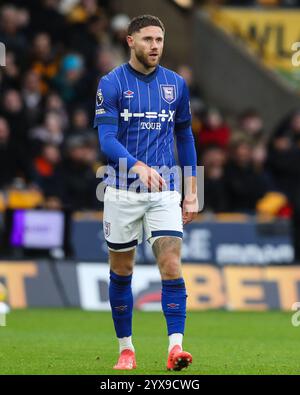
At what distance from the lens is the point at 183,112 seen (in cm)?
998

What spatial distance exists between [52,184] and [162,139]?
30.2 feet

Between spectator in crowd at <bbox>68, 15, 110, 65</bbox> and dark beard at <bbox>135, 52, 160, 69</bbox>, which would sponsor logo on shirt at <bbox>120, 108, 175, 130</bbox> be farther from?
spectator in crowd at <bbox>68, 15, 110, 65</bbox>

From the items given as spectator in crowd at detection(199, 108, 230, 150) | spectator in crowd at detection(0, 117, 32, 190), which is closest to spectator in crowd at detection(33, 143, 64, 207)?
spectator in crowd at detection(0, 117, 32, 190)

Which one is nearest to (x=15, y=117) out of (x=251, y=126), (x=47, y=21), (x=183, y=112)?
(x=47, y=21)

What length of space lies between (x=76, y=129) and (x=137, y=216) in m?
10.5

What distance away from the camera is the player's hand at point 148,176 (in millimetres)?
9234

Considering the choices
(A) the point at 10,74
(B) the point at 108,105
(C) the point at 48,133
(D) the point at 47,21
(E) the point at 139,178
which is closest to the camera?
(E) the point at 139,178

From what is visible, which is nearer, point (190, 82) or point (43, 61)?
point (43, 61)

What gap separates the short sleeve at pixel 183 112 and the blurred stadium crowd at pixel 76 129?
8.14 metres

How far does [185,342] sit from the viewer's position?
12203mm

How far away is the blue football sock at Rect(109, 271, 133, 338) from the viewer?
988cm

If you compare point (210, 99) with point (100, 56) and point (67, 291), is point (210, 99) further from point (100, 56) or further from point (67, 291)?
point (67, 291)

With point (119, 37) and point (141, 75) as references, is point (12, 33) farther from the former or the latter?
point (141, 75)
